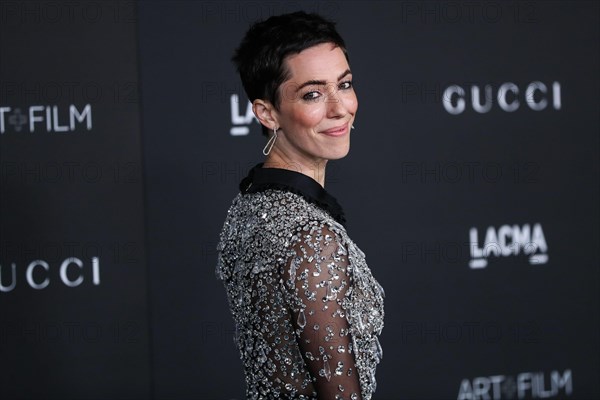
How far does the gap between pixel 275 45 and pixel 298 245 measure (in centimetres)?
38

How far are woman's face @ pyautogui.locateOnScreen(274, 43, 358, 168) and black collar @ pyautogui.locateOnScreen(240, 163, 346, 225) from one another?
6cm

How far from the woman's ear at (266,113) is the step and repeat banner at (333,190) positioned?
1.36m

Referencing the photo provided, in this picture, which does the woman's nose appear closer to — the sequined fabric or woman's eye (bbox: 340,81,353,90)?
woman's eye (bbox: 340,81,353,90)

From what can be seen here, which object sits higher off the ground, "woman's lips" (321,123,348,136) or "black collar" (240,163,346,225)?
"woman's lips" (321,123,348,136)

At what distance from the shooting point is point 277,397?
1.41m

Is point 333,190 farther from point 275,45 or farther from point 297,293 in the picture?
point 297,293

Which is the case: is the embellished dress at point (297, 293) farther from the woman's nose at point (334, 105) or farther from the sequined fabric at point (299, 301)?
the woman's nose at point (334, 105)

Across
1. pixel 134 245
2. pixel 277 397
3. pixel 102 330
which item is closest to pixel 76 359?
pixel 102 330

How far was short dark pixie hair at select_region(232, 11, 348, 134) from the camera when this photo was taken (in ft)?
4.71

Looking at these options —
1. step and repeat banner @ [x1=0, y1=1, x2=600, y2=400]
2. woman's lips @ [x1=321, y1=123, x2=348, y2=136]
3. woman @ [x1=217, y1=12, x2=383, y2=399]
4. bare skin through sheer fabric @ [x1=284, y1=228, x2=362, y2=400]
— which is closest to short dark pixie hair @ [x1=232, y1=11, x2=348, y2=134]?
woman @ [x1=217, y1=12, x2=383, y2=399]

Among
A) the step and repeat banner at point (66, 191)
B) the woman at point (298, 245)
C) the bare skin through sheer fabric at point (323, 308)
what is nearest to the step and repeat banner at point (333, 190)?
the step and repeat banner at point (66, 191)

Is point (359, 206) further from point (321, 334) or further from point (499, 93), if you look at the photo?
point (321, 334)

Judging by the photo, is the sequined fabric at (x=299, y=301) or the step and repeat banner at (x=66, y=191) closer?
the sequined fabric at (x=299, y=301)

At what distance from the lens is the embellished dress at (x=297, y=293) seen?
50.3 inches
